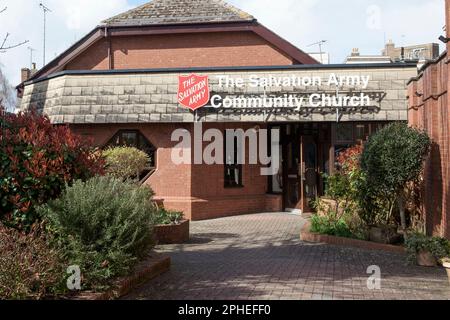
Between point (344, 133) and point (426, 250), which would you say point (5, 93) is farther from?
point (426, 250)

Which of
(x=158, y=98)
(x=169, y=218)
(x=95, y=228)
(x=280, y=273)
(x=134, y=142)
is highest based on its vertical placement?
(x=158, y=98)

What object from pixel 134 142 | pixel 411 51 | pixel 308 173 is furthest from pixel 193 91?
pixel 411 51

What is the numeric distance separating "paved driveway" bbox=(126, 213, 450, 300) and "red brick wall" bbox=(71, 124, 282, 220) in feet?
12.3

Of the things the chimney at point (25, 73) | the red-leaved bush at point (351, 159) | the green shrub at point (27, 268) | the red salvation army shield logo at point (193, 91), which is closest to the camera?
the green shrub at point (27, 268)

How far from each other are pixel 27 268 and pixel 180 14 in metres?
17.1

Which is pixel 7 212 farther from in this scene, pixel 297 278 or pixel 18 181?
pixel 297 278

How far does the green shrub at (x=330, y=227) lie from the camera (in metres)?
12.4

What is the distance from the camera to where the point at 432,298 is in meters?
7.11

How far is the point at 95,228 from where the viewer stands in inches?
274

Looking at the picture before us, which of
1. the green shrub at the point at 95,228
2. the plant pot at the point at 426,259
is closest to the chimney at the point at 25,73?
the green shrub at the point at 95,228

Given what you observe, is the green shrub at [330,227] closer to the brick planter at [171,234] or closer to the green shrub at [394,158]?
the green shrub at [394,158]

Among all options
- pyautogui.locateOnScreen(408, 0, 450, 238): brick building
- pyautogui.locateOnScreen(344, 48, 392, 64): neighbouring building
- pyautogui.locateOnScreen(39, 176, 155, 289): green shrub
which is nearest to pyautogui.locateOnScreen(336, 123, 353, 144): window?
pyautogui.locateOnScreen(408, 0, 450, 238): brick building

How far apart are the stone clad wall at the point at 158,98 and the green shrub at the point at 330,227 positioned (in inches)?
165

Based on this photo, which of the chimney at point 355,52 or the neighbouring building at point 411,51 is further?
the neighbouring building at point 411,51
